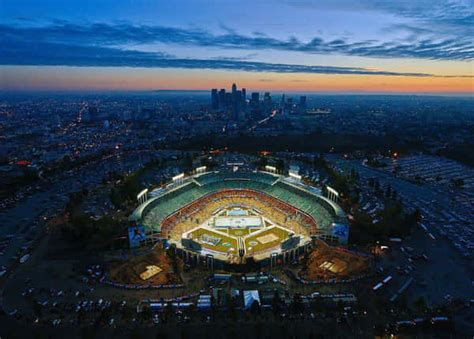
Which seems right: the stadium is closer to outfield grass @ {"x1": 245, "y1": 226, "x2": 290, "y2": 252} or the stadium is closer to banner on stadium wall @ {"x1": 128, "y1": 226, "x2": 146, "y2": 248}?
outfield grass @ {"x1": 245, "y1": 226, "x2": 290, "y2": 252}

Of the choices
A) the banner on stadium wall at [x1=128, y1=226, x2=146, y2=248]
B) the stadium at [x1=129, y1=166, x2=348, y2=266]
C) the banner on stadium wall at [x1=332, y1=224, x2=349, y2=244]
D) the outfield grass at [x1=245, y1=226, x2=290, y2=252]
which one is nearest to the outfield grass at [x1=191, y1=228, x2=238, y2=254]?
the stadium at [x1=129, y1=166, x2=348, y2=266]

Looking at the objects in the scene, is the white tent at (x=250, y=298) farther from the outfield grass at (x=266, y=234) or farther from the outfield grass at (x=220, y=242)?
the outfield grass at (x=266, y=234)

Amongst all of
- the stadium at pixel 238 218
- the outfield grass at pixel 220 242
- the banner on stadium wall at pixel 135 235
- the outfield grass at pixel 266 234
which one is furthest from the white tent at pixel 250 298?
the banner on stadium wall at pixel 135 235

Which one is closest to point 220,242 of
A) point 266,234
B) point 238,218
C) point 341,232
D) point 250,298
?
point 266,234

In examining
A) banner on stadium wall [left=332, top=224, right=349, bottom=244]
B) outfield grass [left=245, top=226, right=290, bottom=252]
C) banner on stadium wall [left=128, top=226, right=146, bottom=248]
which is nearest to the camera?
banner on stadium wall [left=128, top=226, right=146, bottom=248]

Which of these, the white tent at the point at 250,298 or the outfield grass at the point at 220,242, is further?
the outfield grass at the point at 220,242

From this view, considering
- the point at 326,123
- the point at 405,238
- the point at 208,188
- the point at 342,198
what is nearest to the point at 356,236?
the point at 405,238
